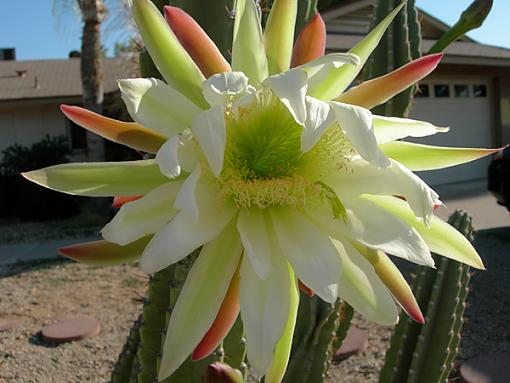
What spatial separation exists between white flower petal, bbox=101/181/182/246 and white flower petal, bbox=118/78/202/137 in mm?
95

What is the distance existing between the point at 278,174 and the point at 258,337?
1.00 feet

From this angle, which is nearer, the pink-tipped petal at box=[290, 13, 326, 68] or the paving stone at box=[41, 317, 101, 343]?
the pink-tipped petal at box=[290, 13, 326, 68]

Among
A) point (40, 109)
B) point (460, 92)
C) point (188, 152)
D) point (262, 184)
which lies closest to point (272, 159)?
point (262, 184)

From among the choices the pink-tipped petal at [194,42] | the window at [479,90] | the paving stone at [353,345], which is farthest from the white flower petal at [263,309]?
the window at [479,90]

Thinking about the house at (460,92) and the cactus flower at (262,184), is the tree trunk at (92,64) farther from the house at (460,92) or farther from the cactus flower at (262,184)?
the cactus flower at (262,184)

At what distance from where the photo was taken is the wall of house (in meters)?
15.8

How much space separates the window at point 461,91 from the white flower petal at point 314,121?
51.1 ft

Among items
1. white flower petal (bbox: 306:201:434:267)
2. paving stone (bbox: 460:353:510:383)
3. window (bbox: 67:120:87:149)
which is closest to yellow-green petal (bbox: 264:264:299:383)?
white flower petal (bbox: 306:201:434:267)

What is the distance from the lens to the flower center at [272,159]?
0.94 meters

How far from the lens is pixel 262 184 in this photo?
0.96m

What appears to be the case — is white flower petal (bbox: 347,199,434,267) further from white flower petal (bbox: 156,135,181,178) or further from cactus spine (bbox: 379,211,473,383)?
cactus spine (bbox: 379,211,473,383)

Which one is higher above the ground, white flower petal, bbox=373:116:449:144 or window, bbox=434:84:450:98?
window, bbox=434:84:450:98

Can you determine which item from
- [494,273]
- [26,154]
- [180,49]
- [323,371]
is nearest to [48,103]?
[26,154]

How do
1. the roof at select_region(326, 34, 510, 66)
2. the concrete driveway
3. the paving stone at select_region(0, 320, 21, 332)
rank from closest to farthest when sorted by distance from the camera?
the paving stone at select_region(0, 320, 21, 332), the concrete driveway, the roof at select_region(326, 34, 510, 66)
